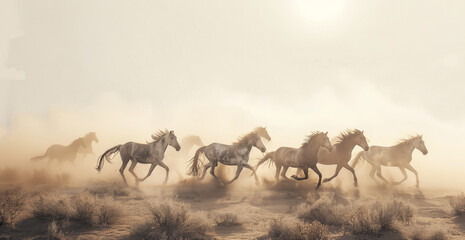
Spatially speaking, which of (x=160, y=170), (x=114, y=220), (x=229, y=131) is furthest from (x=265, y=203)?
(x=229, y=131)

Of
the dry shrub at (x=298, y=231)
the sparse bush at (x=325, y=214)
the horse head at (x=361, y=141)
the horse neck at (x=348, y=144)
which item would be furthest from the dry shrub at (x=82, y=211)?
the horse head at (x=361, y=141)

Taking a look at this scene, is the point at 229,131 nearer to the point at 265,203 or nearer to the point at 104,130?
the point at 104,130

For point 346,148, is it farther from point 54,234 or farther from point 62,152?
point 62,152

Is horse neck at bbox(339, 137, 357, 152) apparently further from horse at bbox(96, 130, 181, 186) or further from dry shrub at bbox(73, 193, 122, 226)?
dry shrub at bbox(73, 193, 122, 226)

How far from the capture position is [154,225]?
7.59 metres

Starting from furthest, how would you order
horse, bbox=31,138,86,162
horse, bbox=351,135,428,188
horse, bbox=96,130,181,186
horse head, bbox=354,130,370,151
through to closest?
horse, bbox=31,138,86,162 → horse, bbox=351,135,428,188 → horse, bbox=96,130,181,186 → horse head, bbox=354,130,370,151

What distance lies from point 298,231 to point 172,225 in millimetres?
2711

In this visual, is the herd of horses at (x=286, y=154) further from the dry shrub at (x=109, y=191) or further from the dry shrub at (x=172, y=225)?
the dry shrub at (x=172, y=225)

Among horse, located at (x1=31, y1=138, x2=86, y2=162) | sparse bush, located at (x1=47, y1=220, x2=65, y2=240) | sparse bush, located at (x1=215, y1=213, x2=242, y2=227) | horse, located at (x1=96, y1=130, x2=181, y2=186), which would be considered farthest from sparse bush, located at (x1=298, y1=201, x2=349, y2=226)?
horse, located at (x1=31, y1=138, x2=86, y2=162)

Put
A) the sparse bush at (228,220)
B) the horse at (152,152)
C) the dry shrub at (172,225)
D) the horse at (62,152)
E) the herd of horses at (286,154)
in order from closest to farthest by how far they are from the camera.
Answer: the dry shrub at (172,225), the sparse bush at (228,220), the herd of horses at (286,154), the horse at (152,152), the horse at (62,152)

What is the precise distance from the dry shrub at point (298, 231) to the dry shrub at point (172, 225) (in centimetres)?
150

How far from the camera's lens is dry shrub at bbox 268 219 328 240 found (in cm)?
689

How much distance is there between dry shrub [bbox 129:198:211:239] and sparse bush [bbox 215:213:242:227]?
1.05 m

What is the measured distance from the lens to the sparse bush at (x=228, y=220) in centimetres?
860
